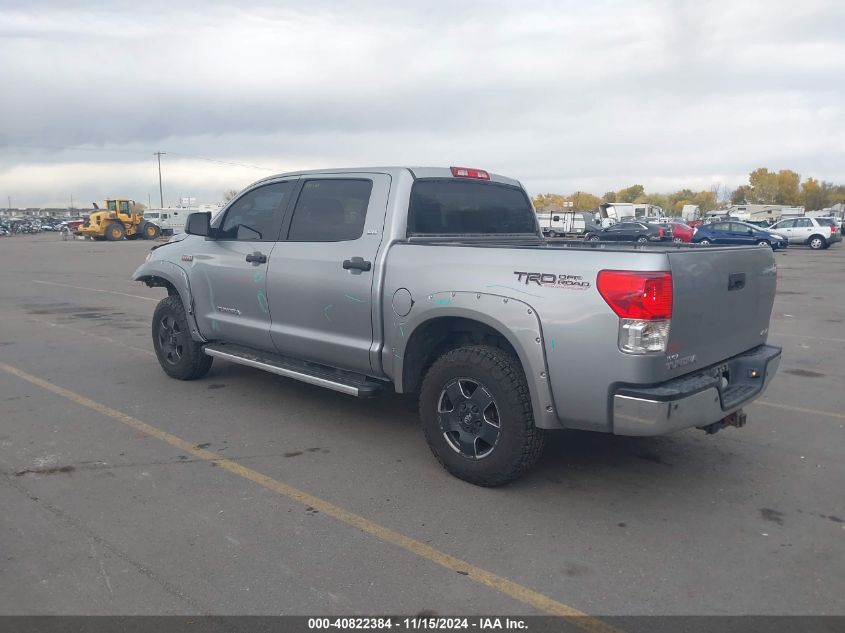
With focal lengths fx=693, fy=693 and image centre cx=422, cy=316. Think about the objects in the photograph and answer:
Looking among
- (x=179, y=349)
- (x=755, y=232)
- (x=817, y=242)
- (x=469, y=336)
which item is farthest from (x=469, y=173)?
(x=817, y=242)

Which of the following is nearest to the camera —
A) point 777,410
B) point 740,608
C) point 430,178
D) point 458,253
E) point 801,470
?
point 740,608

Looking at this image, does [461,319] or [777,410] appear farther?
[777,410]

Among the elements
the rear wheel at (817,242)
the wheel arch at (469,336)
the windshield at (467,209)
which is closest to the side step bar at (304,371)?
the wheel arch at (469,336)

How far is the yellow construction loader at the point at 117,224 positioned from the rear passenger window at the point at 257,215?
44884 millimetres

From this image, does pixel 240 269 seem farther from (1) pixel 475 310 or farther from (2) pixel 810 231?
(2) pixel 810 231

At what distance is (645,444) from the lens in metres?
5.21

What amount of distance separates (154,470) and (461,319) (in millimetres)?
2267

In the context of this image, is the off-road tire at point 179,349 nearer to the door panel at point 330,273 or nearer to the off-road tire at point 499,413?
the door panel at point 330,273

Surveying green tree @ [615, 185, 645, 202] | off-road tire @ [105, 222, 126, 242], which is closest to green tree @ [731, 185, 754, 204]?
green tree @ [615, 185, 645, 202]

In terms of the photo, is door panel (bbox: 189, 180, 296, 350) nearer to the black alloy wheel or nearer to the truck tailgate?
the black alloy wheel

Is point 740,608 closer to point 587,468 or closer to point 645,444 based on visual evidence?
point 587,468

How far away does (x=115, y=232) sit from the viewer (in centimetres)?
4672

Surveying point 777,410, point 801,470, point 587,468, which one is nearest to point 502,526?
point 587,468

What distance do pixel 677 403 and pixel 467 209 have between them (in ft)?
8.02
